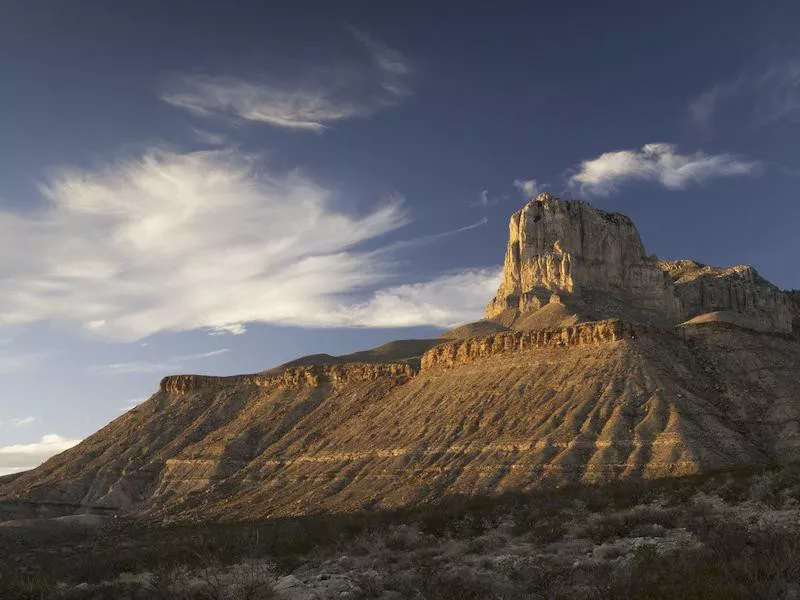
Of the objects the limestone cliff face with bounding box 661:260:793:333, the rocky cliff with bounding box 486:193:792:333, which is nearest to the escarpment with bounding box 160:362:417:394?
the rocky cliff with bounding box 486:193:792:333

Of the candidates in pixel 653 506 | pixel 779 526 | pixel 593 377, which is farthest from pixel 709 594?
pixel 593 377

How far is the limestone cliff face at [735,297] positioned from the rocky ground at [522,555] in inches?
4430

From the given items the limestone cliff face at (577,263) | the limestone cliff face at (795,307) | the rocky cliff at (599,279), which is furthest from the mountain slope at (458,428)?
the limestone cliff face at (795,307)

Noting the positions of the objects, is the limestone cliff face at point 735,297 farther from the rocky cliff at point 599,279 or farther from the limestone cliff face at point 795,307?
the limestone cliff face at point 795,307

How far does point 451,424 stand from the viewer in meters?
61.3

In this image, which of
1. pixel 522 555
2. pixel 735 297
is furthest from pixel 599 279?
pixel 522 555

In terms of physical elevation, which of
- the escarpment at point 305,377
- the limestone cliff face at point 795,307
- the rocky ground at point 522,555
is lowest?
the rocky ground at point 522,555

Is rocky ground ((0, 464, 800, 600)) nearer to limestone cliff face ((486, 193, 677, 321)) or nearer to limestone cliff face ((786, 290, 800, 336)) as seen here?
limestone cliff face ((486, 193, 677, 321))

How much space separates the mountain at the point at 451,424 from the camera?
1945 inches

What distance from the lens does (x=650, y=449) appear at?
4681 cm

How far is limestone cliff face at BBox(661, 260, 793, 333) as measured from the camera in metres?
136

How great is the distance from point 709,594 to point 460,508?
1772 centimetres

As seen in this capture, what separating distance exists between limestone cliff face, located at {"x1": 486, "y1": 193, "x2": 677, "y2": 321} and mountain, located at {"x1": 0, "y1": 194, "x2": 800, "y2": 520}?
56.9ft

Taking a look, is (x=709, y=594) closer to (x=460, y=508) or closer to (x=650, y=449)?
(x=460, y=508)
